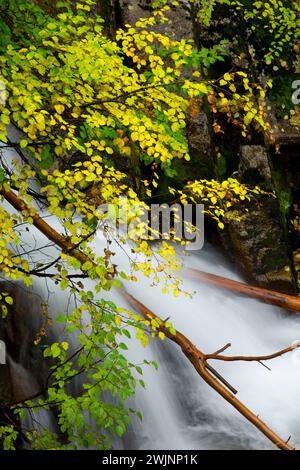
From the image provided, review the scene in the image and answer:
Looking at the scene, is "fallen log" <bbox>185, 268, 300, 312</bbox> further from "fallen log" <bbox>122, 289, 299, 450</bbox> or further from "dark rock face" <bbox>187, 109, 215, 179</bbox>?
"fallen log" <bbox>122, 289, 299, 450</bbox>

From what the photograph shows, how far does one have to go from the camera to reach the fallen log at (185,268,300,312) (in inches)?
213

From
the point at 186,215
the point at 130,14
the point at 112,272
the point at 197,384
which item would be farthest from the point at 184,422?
the point at 130,14

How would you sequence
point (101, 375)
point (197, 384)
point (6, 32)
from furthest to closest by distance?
1. point (197, 384)
2. point (6, 32)
3. point (101, 375)

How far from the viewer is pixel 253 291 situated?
5.56 m

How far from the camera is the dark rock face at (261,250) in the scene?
21.6 ft

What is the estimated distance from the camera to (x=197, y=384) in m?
4.95

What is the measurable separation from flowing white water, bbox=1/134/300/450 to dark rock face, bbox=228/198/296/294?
33 cm

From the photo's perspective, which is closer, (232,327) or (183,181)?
(232,327)

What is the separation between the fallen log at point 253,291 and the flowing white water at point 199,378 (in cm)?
12

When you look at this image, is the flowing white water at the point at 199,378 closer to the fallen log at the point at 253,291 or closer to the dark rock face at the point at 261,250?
the fallen log at the point at 253,291

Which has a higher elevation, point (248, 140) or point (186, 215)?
point (248, 140)

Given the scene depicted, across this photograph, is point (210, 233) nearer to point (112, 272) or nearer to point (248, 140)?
point (248, 140)

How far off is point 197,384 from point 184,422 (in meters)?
0.49
